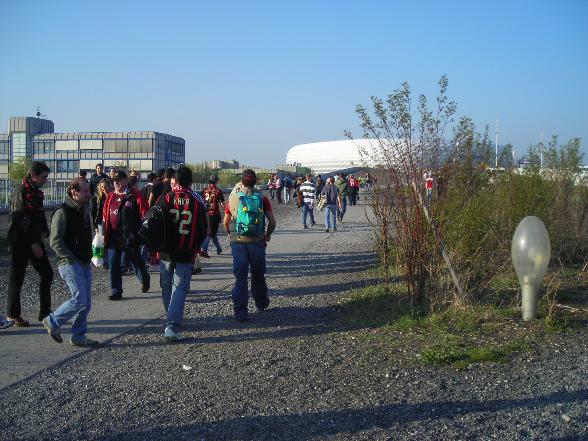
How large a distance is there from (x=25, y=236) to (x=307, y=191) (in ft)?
43.1

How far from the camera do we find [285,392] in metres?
5.04

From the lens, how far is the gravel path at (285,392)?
169 inches

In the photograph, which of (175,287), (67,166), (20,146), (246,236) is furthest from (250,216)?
(20,146)

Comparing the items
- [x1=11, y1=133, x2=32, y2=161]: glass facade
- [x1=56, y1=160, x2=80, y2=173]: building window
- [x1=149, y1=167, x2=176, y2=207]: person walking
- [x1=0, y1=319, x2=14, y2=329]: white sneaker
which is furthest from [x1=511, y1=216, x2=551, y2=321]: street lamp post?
[x1=11, y1=133, x2=32, y2=161]: glass facade

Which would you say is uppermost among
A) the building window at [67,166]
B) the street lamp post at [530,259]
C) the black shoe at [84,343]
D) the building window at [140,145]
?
the building window at [140,145]

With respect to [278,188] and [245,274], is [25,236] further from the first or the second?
[278,188]

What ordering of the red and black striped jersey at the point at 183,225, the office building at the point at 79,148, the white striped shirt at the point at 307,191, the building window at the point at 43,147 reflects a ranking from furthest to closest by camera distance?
the building window at the point at 43,147, the office building at the point at 79,148, the white striped shirt at the point at 307,191, the red and black striped jersey at the point at 183,225

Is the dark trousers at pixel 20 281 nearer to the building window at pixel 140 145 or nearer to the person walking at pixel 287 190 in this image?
the person walking at pixel 287 190

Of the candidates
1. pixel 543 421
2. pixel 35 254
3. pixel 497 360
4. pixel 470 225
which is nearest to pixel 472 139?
pixel 470 225

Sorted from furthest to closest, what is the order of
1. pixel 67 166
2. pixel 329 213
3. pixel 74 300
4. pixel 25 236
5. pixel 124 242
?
pixel 67 166, pixel 329 213, pixel 124 242, pixel 25 236, pixel 74 300

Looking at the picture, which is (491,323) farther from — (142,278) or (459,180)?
(142,278)

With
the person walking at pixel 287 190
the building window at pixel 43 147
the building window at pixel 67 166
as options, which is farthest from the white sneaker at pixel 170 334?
the building window at pixel 43 147

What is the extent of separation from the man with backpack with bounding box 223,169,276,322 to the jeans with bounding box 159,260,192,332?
0.82m

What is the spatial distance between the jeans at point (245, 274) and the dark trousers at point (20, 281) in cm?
212
